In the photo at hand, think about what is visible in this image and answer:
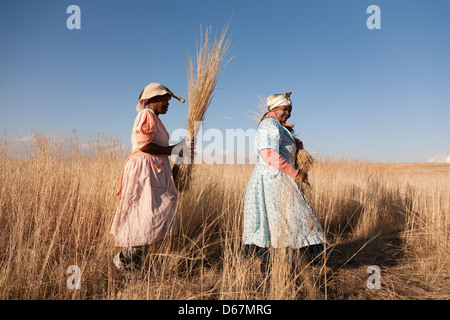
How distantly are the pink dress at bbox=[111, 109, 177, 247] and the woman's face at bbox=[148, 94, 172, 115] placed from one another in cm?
12

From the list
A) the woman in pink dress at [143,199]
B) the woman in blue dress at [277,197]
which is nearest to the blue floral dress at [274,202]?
the woman in blue dress at [277,197]

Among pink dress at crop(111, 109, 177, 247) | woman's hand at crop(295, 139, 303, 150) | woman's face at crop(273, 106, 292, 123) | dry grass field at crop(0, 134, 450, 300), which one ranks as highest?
woman's face at crop(273, 106, 292, 123)

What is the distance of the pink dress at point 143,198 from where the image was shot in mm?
1847

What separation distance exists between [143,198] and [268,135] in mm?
1150

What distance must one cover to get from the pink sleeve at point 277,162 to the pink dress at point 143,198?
0.88 metres

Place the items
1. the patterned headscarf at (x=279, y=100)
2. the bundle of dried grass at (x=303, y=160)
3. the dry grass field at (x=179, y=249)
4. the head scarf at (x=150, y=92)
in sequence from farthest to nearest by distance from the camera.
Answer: the patterned headscarf at (x=279, y=100) < the bundle of dried grass at (x=303, y=160) < the head scarf at (x=150, y=92) < the dry grass field at (x=179, y=249)

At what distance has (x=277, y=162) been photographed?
2068 millimetres

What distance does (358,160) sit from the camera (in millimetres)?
8961

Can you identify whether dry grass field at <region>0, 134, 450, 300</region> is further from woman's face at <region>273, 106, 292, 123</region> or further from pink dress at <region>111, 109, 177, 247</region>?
woman's face at <region>273, 106, 292, 123</region>

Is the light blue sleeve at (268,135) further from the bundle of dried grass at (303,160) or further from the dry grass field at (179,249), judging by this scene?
the dry grass field at (179,249)

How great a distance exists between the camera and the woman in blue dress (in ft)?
6.70

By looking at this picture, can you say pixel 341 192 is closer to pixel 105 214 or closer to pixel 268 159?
pixel 268 159

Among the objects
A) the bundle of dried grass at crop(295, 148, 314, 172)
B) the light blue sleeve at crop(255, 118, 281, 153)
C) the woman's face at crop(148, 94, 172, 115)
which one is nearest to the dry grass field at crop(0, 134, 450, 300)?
the bundle of dried grass at crop(295, 148, 314, 172)

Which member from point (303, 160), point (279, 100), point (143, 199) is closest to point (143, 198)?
point (143, 199)
